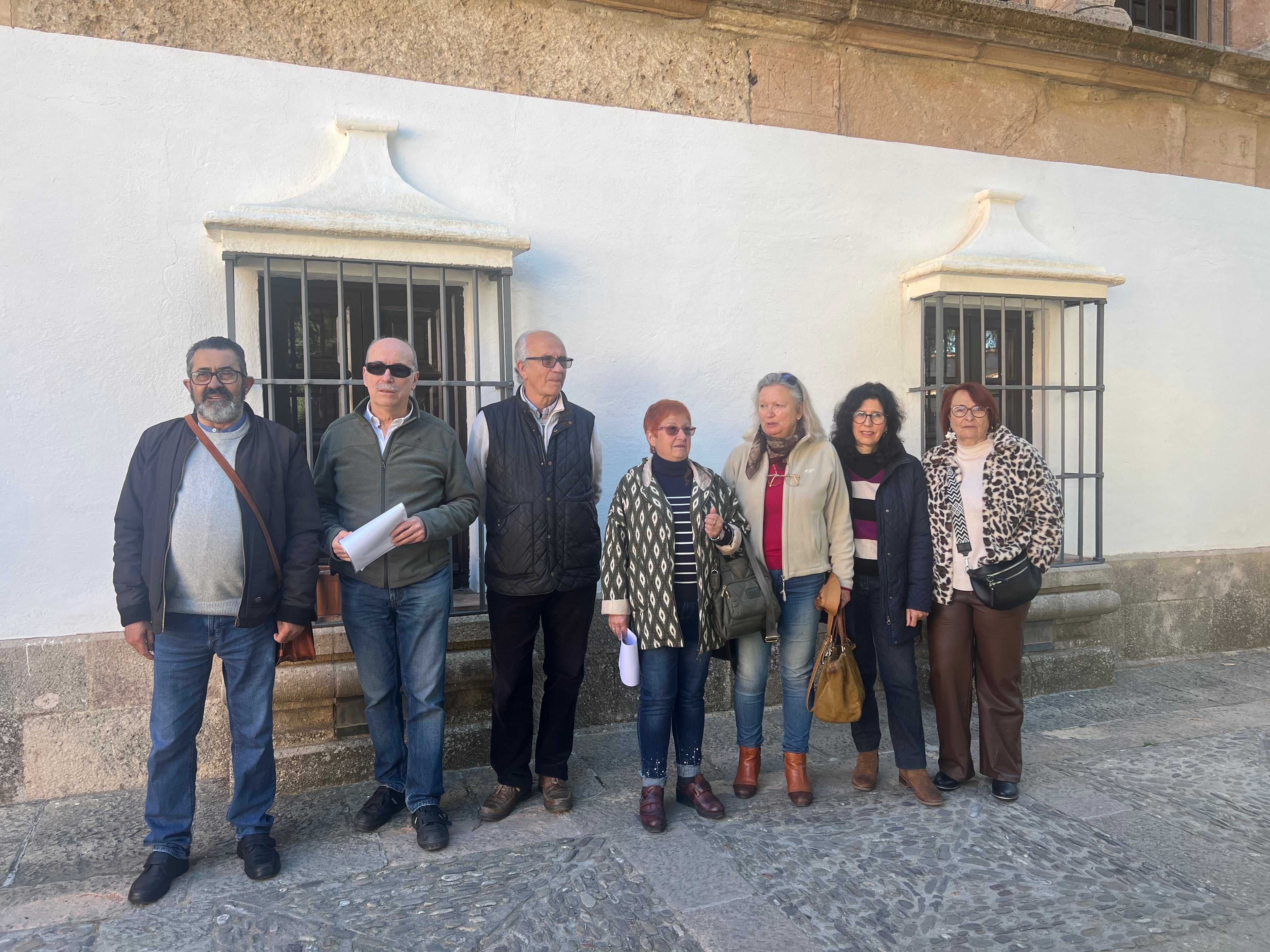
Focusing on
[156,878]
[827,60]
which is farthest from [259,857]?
[827,60]

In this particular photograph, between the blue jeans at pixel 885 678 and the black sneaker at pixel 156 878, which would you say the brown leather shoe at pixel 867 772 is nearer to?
the blue jeans at pixel 885 678

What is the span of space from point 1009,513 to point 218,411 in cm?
307

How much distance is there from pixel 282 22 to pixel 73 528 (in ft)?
7.99

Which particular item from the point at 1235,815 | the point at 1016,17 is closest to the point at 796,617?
the point at 1235,815

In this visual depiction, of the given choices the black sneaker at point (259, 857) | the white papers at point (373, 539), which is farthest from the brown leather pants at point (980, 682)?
the black sneaker at point (259, 857)

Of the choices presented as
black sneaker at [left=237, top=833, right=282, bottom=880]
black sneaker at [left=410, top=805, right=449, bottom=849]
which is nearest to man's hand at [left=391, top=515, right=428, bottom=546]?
black sneaker at [left=410, top=805, right=449, bottom=849]

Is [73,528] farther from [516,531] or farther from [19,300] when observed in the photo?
[516,531]

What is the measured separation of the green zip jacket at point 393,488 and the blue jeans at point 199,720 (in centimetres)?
44

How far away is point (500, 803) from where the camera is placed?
137 inches

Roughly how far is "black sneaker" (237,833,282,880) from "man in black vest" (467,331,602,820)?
782 millimetres

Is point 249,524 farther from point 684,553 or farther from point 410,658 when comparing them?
point 684,553

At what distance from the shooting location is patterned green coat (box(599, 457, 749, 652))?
3.32 metres

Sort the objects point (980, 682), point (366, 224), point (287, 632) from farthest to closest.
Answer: point (366, 224), point (980, 682), point (287, 632)

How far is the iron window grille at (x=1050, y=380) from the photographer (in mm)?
5367
